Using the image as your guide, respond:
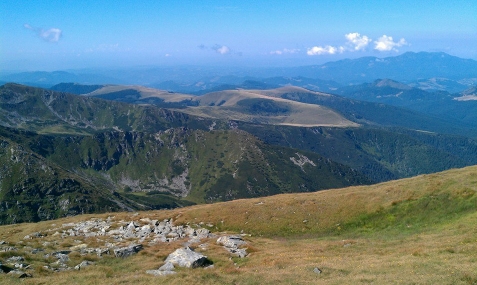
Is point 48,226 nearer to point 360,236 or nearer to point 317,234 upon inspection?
point 317,234

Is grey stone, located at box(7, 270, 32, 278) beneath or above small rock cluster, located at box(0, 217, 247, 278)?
above

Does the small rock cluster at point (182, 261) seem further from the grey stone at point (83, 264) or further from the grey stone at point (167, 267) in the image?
the grey stone at point (83, 264)

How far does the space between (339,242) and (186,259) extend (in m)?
22.7

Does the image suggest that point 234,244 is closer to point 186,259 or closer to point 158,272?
point 186,259

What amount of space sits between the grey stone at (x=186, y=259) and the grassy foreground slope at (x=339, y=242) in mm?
1544

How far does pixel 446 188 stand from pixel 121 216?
70.9 metres

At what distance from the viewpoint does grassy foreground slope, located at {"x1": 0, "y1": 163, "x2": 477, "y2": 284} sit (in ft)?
94.0

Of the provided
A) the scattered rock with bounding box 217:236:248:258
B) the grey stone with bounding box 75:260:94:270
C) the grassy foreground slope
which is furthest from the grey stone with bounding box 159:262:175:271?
the scattered rock with bounding box 217:236:248:258

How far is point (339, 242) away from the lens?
4462 cm

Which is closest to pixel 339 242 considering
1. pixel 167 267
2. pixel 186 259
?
pixel 186 259

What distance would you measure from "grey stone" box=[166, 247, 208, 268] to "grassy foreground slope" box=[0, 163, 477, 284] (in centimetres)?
154

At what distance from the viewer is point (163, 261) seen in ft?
122

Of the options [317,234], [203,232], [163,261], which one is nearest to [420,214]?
[317,234]

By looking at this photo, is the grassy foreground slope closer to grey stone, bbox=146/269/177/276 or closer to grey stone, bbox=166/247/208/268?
grey stone, bbox=146/269/177/276
